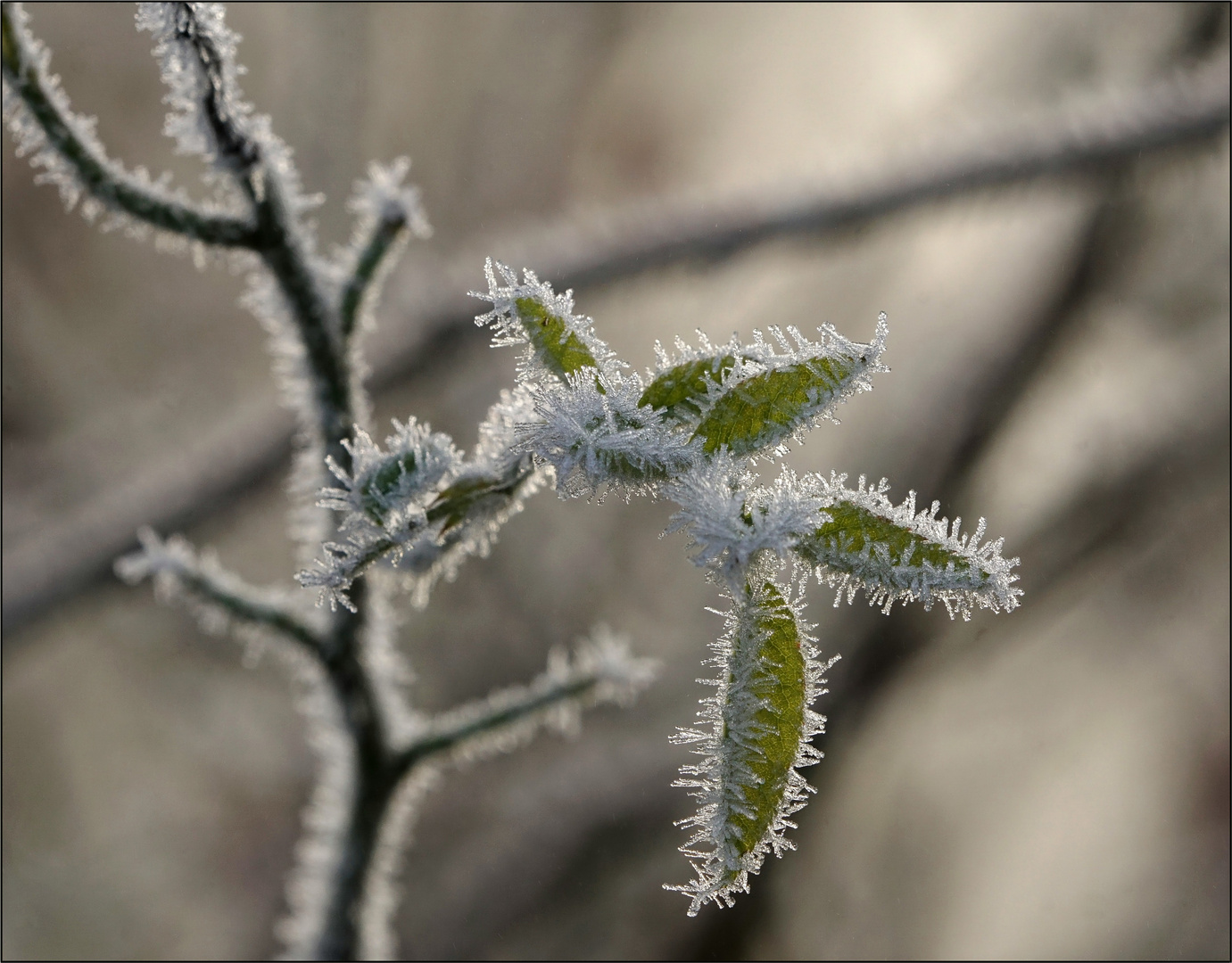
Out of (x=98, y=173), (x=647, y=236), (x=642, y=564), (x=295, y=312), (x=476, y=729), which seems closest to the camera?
(x=98, y=173)

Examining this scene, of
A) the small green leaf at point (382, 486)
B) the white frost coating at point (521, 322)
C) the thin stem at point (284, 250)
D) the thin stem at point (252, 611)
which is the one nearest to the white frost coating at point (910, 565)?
the white frost coating at point (521, 322)

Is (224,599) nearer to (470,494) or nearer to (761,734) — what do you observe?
(470,494)

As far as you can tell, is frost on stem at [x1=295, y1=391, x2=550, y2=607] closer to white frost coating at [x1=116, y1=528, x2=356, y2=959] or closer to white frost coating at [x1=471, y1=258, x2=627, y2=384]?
A: white frost coating at [x1=471, y1=258, x2=627, y2=384]

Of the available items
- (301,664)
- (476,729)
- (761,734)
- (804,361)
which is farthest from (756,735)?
(301,664)

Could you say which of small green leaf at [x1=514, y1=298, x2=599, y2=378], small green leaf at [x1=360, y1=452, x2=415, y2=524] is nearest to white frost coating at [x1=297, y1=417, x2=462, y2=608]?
small green leaf at [x1=360, y1=452, x2=415, y2=524]

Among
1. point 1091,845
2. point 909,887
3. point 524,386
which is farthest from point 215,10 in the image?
point 1091,845

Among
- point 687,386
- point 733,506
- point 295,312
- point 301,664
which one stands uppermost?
point 295,312
